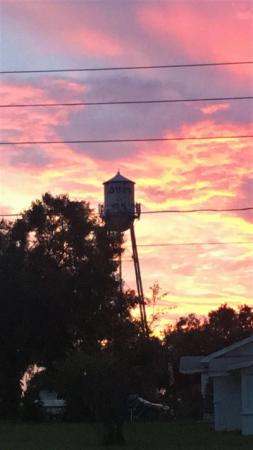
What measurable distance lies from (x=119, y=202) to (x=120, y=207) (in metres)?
0.38

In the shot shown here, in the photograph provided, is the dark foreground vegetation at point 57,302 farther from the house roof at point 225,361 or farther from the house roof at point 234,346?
the house roof at point 234,346

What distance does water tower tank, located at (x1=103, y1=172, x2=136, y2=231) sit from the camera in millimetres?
49469

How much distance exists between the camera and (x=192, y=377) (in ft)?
210

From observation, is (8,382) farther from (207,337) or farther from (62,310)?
(207,337)

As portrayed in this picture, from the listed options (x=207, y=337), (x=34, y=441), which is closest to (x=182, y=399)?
(x=207, y=337)

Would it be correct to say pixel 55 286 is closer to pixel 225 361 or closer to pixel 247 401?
pixel 225 361

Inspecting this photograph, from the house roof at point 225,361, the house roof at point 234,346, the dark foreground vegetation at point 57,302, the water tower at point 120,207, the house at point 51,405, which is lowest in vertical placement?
the house at point 51,405

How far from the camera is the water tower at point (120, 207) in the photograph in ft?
162

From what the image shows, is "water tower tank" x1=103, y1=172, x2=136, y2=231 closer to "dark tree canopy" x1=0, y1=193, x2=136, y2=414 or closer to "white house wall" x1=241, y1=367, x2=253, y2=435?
"dark tree canopy" x1=0, y1=193, x2=136, y2=414

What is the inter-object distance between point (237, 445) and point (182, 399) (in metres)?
31.8

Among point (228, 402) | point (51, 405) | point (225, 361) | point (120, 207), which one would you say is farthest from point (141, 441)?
point (51, 405)

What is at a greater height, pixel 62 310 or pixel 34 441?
pixel 62 310

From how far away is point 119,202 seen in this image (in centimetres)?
4966

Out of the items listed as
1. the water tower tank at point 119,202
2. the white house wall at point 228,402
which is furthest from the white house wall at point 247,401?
the water tower tank at point 119,202
